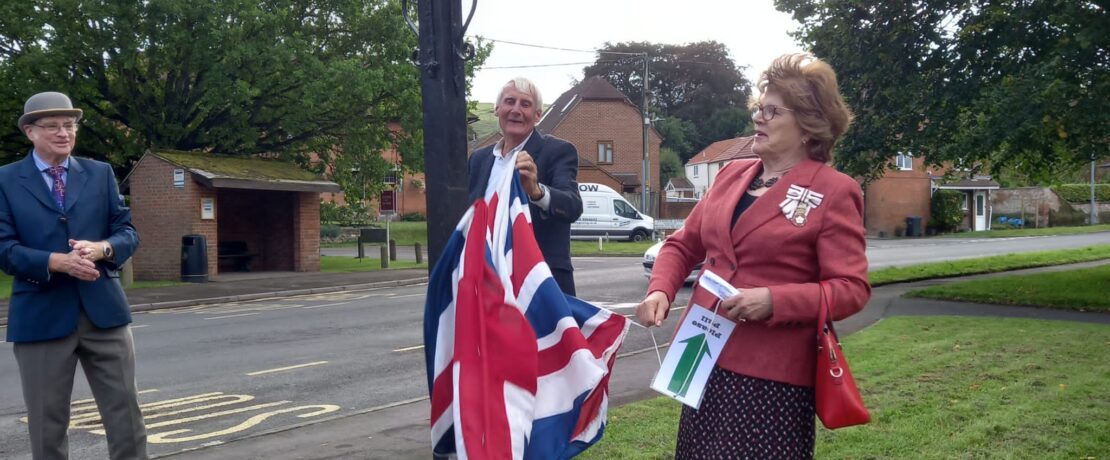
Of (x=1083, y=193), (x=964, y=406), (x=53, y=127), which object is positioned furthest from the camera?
(x=1083, y=193)

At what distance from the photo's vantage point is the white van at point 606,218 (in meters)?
41.2

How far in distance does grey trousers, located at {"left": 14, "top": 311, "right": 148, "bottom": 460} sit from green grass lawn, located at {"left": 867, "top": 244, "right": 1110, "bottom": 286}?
1658 centimetres

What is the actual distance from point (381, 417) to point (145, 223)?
18808mm

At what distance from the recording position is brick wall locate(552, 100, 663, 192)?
5903 cm

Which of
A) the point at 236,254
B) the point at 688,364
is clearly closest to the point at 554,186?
the point at 688,364

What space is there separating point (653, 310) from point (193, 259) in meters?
21.9

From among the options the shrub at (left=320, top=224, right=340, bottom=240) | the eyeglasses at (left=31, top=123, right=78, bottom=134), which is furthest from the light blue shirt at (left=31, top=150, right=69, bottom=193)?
the shrub at (left=320, top=224, right=340, bottom=240)

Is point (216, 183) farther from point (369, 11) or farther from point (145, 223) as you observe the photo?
point (369, 11)

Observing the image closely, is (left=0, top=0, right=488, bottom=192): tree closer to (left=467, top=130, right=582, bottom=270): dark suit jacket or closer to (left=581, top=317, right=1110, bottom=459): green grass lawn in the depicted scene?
(left=581, top=317, right=1110, bottom=459): green grass lawn

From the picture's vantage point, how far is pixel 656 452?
573cm

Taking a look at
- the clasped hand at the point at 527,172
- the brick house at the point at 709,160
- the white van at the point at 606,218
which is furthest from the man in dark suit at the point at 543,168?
the brick house at the point at 709,160

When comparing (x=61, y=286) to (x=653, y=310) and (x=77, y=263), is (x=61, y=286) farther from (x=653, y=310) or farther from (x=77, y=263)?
(x=653, y=310)

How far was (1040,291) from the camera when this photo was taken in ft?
52.3

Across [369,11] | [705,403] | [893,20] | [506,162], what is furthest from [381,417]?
[369,11]
